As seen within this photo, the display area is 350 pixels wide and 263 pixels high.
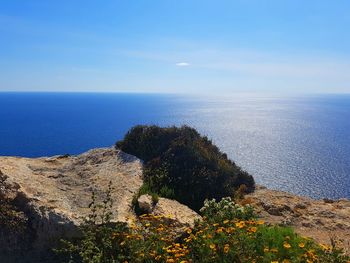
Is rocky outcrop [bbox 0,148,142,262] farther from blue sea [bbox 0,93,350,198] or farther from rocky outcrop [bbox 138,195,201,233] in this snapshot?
blue sea [bbox 0,93,350,198]

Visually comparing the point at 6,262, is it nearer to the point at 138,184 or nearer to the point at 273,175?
the point at 138,184

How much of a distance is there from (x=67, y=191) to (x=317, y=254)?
781 cm

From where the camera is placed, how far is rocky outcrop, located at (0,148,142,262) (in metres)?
9.59

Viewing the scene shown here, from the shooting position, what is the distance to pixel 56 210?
9945 mm

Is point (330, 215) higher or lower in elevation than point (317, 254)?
lower

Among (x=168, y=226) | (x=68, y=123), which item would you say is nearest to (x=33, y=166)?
(x=168, y=226)

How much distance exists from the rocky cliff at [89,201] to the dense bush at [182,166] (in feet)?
2.43

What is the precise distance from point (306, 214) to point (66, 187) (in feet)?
29.4

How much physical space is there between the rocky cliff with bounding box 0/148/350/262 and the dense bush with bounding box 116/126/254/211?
2.43 feet

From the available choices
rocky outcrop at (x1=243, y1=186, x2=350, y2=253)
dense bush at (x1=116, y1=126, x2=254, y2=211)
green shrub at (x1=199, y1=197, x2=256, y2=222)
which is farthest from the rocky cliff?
dense bush at (x1=116, y1=126, x2=254, y2=211)

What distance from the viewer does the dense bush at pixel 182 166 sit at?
14.5 m

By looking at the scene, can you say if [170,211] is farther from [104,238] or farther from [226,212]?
[104,238]

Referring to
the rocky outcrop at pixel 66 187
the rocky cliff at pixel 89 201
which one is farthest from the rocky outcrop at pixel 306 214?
the rocky outcrop at pixel 66 187

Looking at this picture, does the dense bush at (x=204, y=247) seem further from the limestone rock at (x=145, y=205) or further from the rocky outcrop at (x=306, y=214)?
the rocky outcrop at (x=306, y=214)
